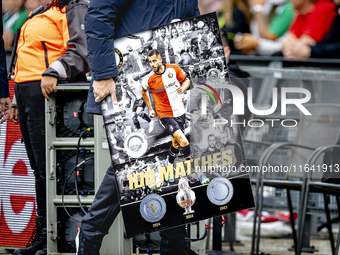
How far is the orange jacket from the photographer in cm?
354

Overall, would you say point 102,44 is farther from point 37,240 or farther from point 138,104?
point 37,240

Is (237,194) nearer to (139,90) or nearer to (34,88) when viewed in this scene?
(139,90)

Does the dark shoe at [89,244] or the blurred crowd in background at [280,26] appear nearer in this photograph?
the dark shoe at [89,244]

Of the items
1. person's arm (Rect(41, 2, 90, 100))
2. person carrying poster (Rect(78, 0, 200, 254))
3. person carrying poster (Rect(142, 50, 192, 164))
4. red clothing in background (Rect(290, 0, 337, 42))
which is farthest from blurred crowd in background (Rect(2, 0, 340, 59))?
person carrying poster (Rect(142, 50, 192, 164))

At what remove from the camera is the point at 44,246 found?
3.58 meters

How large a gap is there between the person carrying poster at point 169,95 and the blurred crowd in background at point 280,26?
7.13ft

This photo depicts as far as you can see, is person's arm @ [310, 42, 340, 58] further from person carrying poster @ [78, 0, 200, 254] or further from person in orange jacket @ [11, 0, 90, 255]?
person in orange jacket @ [11, 0, 90, 255]

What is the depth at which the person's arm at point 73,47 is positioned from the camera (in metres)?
Answer: 3.49

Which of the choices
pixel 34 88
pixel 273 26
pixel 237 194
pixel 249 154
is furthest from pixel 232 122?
pixel 273 26

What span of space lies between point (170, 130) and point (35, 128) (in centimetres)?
105

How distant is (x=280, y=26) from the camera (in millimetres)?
7078

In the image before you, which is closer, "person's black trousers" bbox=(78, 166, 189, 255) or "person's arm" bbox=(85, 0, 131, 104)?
"person's arm" bbox=(85, 0, 131, 104)

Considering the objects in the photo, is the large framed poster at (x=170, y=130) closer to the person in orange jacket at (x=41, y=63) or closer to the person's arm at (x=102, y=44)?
the person's arm at (x=102, y=44)

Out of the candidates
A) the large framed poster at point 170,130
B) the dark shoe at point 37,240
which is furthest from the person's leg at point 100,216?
the dark shoe at point 37,240
